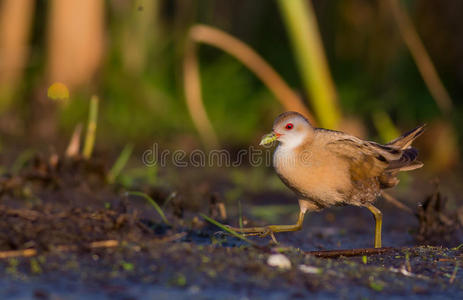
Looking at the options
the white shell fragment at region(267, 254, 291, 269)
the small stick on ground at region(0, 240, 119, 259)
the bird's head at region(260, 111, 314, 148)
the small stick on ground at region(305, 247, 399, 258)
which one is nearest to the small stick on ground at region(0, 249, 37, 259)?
the small stick on ground at region(0, 240, 119, 259)

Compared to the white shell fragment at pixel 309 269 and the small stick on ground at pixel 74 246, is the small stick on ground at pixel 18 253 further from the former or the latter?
the white shell fragment at pixel 309 269

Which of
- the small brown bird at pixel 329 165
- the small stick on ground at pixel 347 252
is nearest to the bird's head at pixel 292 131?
the small brown bird at pixel 329 165

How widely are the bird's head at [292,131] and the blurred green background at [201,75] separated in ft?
5.29

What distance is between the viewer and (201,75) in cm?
980

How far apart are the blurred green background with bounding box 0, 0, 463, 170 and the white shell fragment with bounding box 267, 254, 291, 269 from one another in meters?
3.19

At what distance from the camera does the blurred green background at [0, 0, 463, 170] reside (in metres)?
8.11

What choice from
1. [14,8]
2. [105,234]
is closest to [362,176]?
[105,234]

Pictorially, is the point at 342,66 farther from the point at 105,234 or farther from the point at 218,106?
the point at 105,234

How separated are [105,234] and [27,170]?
6.82 ft

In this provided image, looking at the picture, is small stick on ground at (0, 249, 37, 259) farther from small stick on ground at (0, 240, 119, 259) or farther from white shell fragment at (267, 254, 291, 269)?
white shell fragment at (267, 254, 291, 269)

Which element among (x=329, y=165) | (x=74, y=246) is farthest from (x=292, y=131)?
(x=74, y=246)

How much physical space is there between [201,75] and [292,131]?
521 cm

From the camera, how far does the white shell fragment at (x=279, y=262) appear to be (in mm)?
3305

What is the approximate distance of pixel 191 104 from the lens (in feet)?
22.8
